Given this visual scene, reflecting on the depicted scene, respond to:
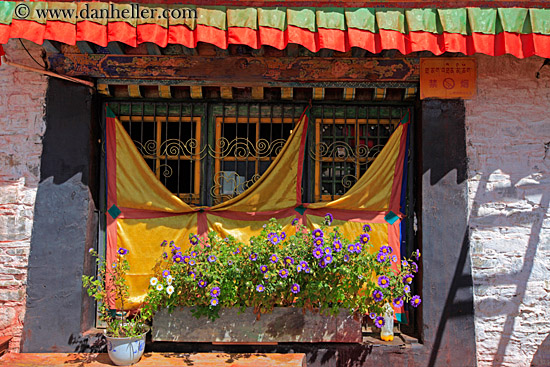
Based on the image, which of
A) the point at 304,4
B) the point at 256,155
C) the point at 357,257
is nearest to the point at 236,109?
the point at 256,155

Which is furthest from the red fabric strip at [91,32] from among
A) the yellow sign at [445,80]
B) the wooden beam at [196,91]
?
the yellow sign at [445,80]

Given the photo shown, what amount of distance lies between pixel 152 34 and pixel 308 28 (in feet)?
4.41

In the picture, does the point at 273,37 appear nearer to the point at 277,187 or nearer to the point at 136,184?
the point at 277,187

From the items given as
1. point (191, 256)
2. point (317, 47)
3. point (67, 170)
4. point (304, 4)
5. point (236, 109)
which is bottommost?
point (191, 256)

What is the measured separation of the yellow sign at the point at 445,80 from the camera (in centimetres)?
488

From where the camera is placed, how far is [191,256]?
14.9ft

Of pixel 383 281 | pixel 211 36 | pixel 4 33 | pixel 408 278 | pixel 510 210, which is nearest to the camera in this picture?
pixel 4 33

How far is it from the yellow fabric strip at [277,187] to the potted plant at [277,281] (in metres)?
0.52

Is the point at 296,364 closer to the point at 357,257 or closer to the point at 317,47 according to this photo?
the point at 357,257

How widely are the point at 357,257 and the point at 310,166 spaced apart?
1202mm

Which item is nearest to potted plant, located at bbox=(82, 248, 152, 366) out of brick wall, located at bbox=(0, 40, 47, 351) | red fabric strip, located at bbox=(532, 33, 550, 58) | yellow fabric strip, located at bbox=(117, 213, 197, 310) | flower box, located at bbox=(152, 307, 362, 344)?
yellow fabric strip, located at bbox=(117, 213, 197, 310)

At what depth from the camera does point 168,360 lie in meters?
4.47

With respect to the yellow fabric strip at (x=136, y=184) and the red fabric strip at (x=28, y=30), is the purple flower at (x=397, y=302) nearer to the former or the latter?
the yellow fabric strip at (x=136, y=184)

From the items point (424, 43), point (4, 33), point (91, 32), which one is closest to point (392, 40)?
point (424, 43)
